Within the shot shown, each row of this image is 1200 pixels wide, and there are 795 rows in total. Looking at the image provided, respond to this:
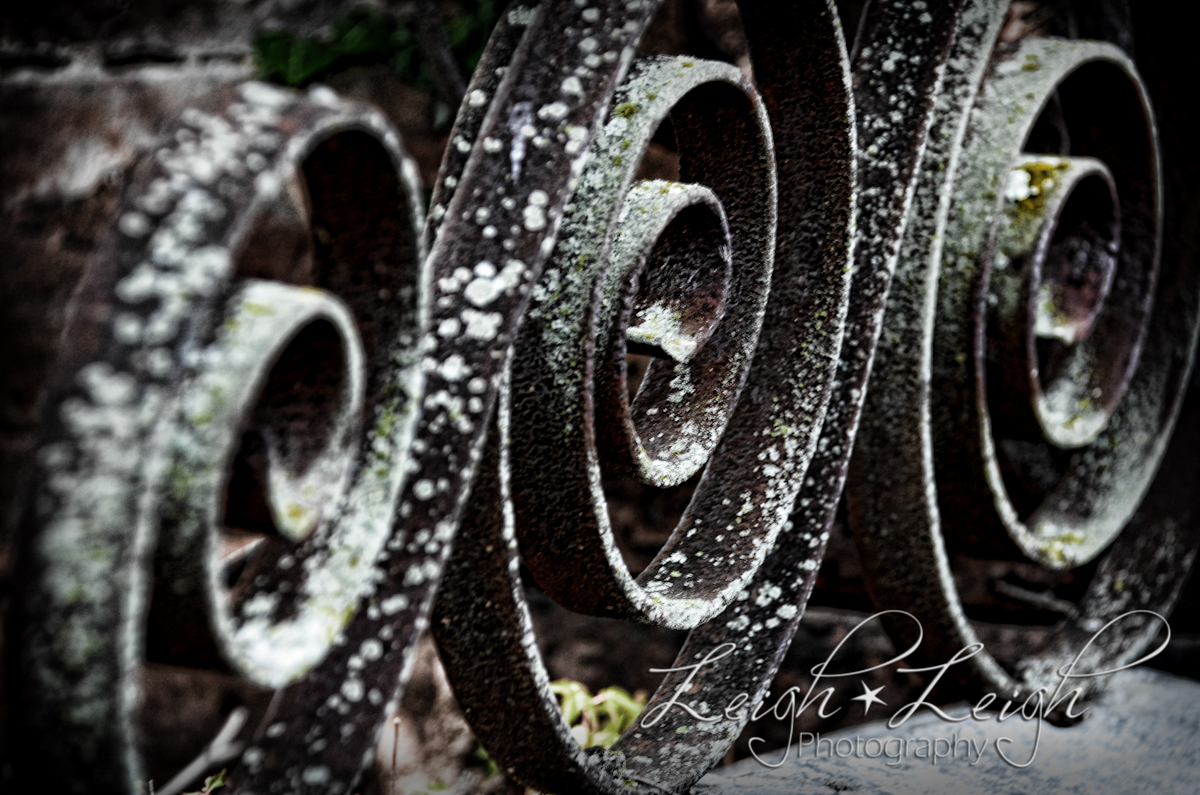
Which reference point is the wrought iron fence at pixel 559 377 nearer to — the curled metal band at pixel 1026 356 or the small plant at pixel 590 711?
the curled metal band at pixel 1026 356

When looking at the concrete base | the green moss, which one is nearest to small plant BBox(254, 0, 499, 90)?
the green moss

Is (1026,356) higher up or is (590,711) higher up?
(1026,356)

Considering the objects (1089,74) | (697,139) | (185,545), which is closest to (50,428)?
(185,545)

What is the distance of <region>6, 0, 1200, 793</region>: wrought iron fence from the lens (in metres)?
0.39

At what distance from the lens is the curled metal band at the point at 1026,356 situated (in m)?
0.96

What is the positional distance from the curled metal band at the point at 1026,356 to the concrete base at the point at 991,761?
8 cm

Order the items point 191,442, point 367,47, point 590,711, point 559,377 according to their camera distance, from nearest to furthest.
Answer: point 191,442 < point 559,377 < point 590,711 < point 367,47

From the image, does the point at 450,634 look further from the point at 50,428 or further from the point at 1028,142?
the point at 1028,142

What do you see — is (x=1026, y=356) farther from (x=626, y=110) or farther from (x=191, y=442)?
(x=191, y=442)

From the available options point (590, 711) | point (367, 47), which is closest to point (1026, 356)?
point (590, 711)

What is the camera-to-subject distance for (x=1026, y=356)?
1.06 metres

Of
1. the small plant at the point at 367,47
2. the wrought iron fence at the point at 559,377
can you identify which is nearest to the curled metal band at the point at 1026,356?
the wrought iron fence at the point at 559,377

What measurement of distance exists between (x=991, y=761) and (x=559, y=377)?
841 millimetres

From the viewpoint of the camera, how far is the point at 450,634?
659mm
